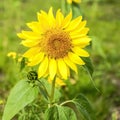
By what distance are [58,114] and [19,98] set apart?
0.61ft

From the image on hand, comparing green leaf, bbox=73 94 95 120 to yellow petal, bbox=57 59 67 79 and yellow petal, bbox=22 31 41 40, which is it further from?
yellow petal, bbox=22 31 41 40

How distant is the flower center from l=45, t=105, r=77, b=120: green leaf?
0.79 feet

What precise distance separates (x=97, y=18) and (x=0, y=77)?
2570 millimetres

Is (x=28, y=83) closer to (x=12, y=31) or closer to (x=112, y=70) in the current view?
(x=112, y=70)

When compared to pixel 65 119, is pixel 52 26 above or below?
above

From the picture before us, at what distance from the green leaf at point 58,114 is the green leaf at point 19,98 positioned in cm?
10

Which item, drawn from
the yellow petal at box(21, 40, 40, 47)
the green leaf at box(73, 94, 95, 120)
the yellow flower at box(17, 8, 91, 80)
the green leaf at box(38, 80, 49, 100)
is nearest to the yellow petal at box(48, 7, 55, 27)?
the yellow flower at box(17, 8, 91, 80)

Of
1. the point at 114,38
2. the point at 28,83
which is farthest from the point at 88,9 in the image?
the point at 28,83

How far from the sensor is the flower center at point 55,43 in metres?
2.17

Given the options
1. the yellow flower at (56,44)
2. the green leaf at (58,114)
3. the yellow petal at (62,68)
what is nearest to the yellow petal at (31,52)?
the yellow flower at (56,44)

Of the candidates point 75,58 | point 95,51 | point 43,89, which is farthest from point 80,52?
point 95,51

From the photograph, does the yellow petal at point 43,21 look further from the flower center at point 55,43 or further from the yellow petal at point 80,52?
the yellow petal at point 80,52

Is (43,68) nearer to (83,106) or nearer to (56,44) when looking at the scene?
(56,44)

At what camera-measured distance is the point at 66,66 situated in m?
2.18
